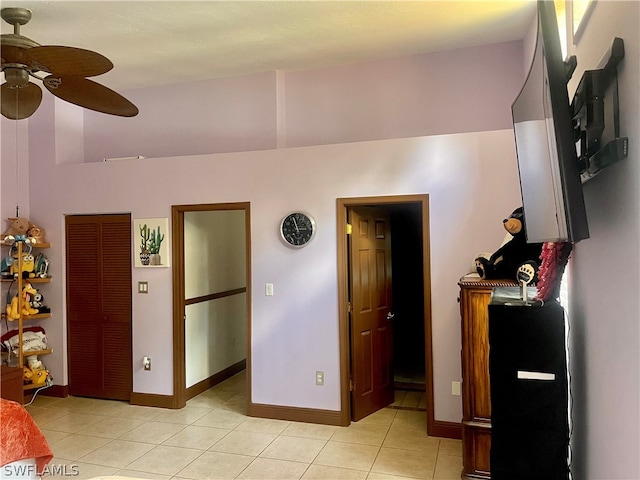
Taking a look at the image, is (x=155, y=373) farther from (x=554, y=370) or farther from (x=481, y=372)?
(x=554, y=370)

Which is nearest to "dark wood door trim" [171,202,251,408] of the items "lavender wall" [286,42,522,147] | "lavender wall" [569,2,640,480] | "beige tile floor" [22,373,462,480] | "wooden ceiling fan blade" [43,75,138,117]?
"beige tile floor" [22,373,462,480]

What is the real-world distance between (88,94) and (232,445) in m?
2.74

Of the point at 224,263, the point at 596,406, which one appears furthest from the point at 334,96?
the point at 596,406

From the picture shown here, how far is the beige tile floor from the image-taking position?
3.20 m

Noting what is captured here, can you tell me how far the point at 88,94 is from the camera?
9.02 ft

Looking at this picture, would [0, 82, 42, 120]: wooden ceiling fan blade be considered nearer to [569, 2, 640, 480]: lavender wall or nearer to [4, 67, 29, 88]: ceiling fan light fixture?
[4, 67, 29, 88]: ceiling fan light fixture

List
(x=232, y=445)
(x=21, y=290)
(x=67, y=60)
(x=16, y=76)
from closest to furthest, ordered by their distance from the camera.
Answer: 1. (x=67, y=60)
2. (x=16, y=76)
3. (x=232, y=445)
4. (x=21, y=290)

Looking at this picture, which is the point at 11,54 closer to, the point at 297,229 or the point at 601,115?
the point at 297,229

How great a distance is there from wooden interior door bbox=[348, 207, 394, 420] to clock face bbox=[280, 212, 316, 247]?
1.19 ft

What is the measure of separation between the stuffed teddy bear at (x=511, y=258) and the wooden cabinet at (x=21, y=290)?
431cm

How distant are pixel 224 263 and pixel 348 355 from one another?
2.15 meters

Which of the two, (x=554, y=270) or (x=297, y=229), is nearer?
(x=554, y=270)

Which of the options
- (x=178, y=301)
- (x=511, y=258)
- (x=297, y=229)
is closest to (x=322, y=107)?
(x=297, y=229)

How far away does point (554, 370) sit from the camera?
5.78ft
